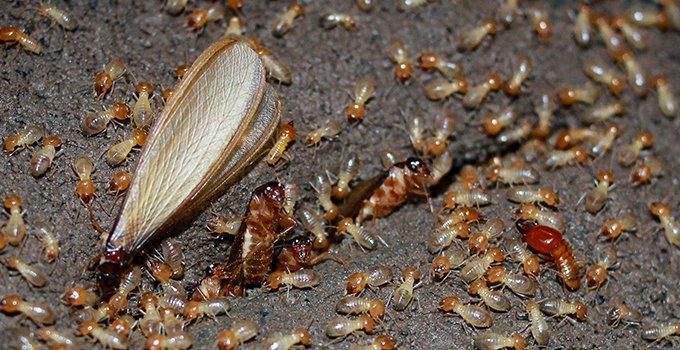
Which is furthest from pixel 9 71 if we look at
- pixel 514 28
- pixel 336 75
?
pixel 514 28

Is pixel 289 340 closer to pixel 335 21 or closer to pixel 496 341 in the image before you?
pixel 496 341

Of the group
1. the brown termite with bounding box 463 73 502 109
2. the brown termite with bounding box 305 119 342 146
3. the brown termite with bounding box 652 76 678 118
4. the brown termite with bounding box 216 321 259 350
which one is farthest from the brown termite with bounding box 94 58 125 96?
the brown termite with bounding box 652 76 678 118

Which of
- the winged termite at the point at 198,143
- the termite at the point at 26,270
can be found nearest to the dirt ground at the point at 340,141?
the termite at the point at 26,270

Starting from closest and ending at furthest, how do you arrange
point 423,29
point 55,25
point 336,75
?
point 55,25 → point 336,75 → point 423,29

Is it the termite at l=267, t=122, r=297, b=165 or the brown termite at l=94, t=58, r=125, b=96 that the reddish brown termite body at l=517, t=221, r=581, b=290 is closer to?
the termite at l=267, t=122, r=297, b=165

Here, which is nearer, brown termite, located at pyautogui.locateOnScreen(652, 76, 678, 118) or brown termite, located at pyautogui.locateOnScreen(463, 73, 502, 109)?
brown termite, located at pyautogui.locateOnScreen(463, 73, 502, 109)

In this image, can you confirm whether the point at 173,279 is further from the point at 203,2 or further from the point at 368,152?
the point at 203,2

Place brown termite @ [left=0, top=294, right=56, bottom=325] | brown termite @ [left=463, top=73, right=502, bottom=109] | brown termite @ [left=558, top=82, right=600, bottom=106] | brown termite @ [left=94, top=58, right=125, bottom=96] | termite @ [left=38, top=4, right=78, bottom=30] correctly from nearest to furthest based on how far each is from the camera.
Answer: brown termite @ [left=0, top=294, right=56, bottom=325] < brown termite @ [left=94, top=58, right=125, bottom=96] < termite @ [left=38, top=4, right=78, bottom=30] < brown termite @ [left=463, top=73, right=502, bottom=109] < brown termite @ [left=558, top=82, right=600, bottom=106]
